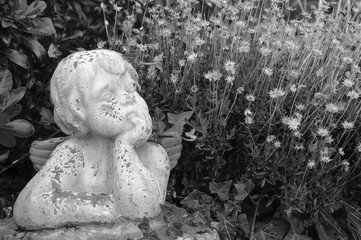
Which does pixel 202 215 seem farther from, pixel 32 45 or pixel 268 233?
pixel 32 45

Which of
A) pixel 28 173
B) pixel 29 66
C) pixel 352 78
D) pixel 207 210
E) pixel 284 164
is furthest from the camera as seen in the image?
pixel 28 173

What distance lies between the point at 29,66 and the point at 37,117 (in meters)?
0.55

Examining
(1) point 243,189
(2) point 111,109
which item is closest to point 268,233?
(1) point 243,189

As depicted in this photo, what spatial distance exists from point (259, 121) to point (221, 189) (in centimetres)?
41

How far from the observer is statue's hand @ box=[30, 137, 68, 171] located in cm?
303

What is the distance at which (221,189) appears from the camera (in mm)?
3373

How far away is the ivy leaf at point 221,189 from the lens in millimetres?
3337

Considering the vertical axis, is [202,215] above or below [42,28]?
below

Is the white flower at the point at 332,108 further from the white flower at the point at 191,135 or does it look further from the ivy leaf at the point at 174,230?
the ivy leaf at the point at 174,230

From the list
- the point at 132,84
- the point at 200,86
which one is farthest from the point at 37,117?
the point at 132,84

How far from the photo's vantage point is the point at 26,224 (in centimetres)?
272

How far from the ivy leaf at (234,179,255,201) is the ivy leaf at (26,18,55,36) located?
141 cm

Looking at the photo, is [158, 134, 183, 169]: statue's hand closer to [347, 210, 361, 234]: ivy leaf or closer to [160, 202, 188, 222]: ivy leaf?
[160, 202, 188, 222]: ivy leaf

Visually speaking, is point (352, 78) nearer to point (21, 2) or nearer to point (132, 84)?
point (132, 84)
